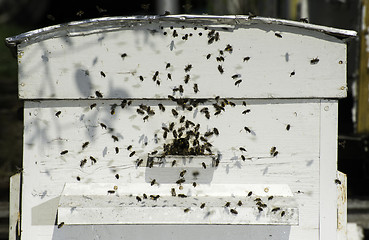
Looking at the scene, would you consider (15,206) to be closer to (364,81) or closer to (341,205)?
(341,205)

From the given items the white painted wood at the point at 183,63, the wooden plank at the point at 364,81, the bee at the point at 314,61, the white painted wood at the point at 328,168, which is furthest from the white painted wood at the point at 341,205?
the wooden plank at the point at 364,81

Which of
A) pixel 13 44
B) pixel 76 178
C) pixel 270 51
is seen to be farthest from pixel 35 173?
pixel 270 51

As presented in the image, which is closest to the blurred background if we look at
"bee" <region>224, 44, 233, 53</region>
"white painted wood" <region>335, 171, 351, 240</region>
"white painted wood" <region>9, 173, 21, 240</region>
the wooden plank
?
the wooden plank

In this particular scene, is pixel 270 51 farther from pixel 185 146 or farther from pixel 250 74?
pixel 185 146

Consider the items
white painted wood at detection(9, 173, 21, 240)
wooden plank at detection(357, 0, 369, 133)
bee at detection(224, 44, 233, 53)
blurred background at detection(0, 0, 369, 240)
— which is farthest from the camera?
wooden plank at detection(357, 0, 369, 133)

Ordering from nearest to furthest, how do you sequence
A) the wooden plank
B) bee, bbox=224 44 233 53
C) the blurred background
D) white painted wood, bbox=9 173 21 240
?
bee, bbox=224 44 233 53, white painted wood, bbox=9 173 21 240, the blurred background, the wooden plank

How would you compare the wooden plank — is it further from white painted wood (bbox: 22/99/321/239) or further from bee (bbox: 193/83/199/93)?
bee (bbox: 193/83/199/93)
